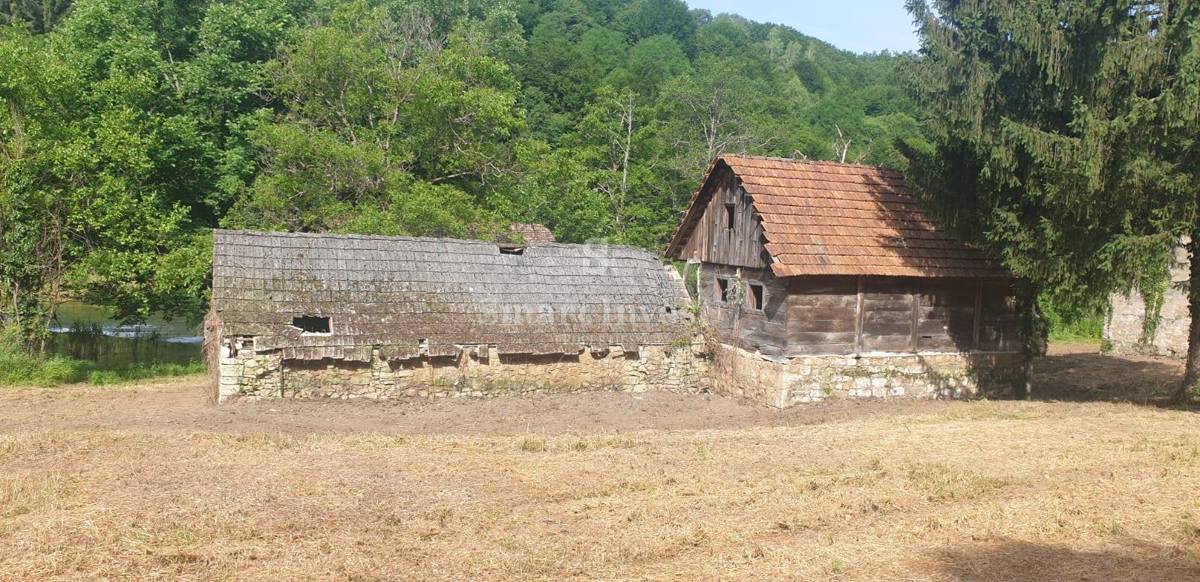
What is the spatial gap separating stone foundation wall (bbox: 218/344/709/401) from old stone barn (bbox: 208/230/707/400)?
0.9 inches

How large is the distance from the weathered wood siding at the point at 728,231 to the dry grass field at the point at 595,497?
408 centimetres

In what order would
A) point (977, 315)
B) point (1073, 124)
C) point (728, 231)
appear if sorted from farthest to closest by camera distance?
point (728, 231) < point (977, 315) < point (1073, 124)

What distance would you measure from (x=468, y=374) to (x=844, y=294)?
25.8ft

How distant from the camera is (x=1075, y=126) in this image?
1511cm

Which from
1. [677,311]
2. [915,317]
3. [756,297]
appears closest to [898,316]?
[915,317]

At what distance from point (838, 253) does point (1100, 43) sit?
5.83 m

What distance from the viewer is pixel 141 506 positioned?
9.98 meters

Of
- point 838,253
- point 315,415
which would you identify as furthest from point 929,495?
point 315,415

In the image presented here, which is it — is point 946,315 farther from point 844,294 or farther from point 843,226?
point 843,226

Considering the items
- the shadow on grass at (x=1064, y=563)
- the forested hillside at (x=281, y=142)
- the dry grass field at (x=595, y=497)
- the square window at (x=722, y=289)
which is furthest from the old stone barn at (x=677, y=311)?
the shadow on grass at (x=1064, y=563)

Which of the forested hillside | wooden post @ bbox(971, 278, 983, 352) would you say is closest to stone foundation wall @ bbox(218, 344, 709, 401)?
wooden post @ bbox(971, 278, 983, 352)

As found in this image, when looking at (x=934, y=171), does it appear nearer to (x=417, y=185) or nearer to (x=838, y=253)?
(x=838, y=253)

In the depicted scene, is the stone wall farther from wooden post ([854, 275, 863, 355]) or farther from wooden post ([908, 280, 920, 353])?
wooden post ([854, 275, 863, 355])

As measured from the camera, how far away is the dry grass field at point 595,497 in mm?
8516
